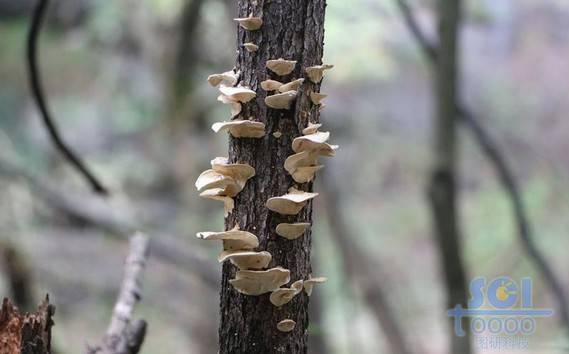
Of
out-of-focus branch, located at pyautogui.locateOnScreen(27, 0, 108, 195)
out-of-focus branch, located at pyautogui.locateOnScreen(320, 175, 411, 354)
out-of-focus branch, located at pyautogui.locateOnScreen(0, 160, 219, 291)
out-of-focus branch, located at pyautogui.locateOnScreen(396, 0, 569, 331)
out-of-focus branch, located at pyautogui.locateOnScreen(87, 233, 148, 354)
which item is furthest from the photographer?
out-of-focus branch, located at pyautogui.locateOnScreen(320, 175, 411, 354)

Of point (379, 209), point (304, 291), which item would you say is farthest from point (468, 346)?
point (379, 209)

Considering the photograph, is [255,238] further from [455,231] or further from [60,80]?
[60,80]

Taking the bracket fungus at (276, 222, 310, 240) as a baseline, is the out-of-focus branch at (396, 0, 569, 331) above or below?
above

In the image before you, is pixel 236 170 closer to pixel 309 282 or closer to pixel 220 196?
pixel 220 196

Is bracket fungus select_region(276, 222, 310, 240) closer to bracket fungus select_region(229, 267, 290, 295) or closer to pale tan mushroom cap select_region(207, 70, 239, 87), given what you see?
bracket fungus select_region(229, 267, 290, 295)

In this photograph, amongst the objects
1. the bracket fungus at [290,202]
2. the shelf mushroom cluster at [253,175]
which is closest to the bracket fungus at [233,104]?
the shelf mushroom cluster at [253,175]

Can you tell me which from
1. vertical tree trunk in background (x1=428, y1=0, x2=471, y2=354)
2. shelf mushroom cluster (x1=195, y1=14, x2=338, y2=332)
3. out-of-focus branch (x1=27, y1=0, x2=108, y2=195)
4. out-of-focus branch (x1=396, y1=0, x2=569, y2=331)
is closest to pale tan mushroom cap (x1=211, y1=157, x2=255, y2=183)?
shelf mushroom cluster (x1=195, y1=14, x2=338, y2=332)

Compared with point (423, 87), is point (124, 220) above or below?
Result: below
